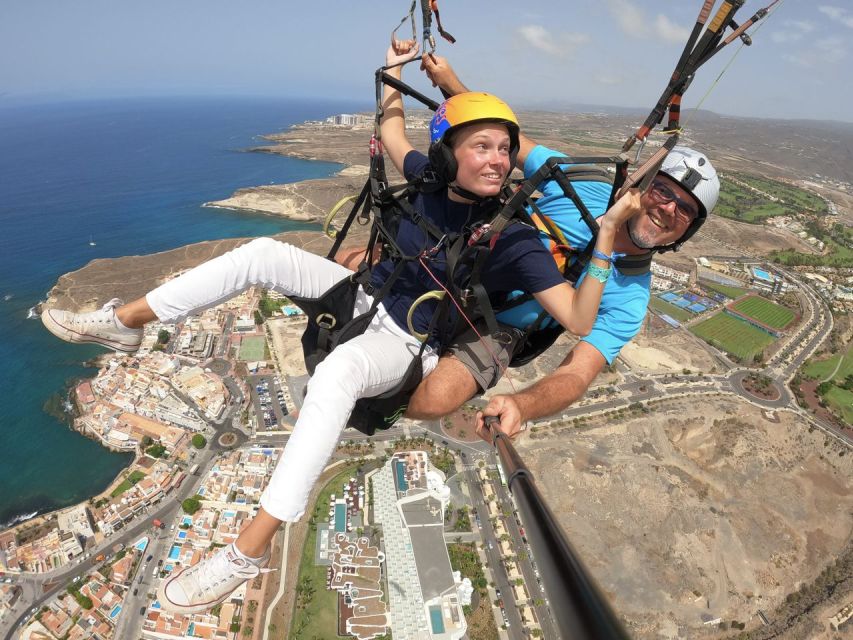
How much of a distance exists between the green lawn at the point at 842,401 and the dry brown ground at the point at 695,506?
3.56 metres

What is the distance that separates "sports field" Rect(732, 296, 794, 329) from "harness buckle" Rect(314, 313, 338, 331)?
33.8 meters

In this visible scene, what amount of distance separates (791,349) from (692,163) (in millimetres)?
30766

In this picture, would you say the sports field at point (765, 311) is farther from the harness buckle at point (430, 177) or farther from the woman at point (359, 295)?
the harness buckle at point (430, 177)

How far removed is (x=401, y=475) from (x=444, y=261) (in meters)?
13.8

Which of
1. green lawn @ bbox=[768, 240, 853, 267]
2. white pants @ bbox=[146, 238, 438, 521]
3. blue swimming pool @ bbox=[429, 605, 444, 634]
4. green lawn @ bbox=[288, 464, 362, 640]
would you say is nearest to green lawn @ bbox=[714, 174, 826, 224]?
green lawn @ bbox=[768, 240, 853, 267]

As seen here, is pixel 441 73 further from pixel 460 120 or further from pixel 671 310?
pixel 671 310

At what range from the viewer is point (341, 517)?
13727 millimetres

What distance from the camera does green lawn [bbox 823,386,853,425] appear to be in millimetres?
21172

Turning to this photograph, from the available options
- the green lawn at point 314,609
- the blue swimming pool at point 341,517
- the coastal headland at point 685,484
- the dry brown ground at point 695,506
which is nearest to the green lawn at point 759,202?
the coastal headland at point 685,484

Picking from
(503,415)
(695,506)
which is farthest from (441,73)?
(695,506)

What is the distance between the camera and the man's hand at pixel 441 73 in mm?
3328

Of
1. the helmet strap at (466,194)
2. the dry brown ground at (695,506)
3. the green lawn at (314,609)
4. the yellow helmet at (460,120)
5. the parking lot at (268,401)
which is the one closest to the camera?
the yellow helmet at (460,120)

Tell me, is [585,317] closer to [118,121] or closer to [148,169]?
[148,169]

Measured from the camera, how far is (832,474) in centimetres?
1778
